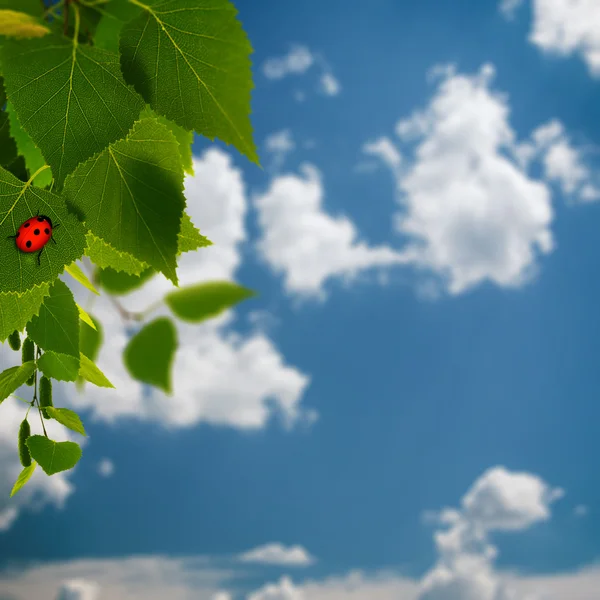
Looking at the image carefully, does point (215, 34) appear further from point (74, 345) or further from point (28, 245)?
point (74, 345)

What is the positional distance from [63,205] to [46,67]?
0.38 ft

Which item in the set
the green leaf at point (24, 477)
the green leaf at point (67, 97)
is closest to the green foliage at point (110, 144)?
the green leaf at point (67, 97)

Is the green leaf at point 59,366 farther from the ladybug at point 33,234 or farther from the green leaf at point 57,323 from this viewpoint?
A: the ladybug at point 33,234

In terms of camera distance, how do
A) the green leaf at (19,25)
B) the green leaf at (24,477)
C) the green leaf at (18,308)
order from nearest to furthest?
1. the green leaf at (19,25)
2. the green leaf at (18,308)
3. the green leaf at (24,477)

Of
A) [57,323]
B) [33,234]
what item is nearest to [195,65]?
[33,234]

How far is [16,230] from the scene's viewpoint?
57 cm

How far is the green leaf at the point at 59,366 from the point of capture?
71 centimetres

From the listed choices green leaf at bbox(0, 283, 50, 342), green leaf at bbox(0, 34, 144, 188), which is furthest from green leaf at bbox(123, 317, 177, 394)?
green leaf at bbox(0, 34, 144, 188)

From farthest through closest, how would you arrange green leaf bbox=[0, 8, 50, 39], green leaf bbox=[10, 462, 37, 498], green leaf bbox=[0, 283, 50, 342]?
green leaf bbox=[10, 462, 37, 498]
green leaf bbox=[0, 283, 50, 342]
green leaf bbox=[0, 8, 50, 39]

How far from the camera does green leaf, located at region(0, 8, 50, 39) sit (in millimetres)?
489

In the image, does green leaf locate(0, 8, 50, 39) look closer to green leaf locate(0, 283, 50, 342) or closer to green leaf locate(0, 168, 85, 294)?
green leaf locate(0, 168, 85, 294)

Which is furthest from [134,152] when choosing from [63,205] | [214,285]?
[214,285]

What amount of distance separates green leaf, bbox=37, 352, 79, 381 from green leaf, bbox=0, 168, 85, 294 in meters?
0.15

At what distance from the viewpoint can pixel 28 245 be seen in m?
0.56
